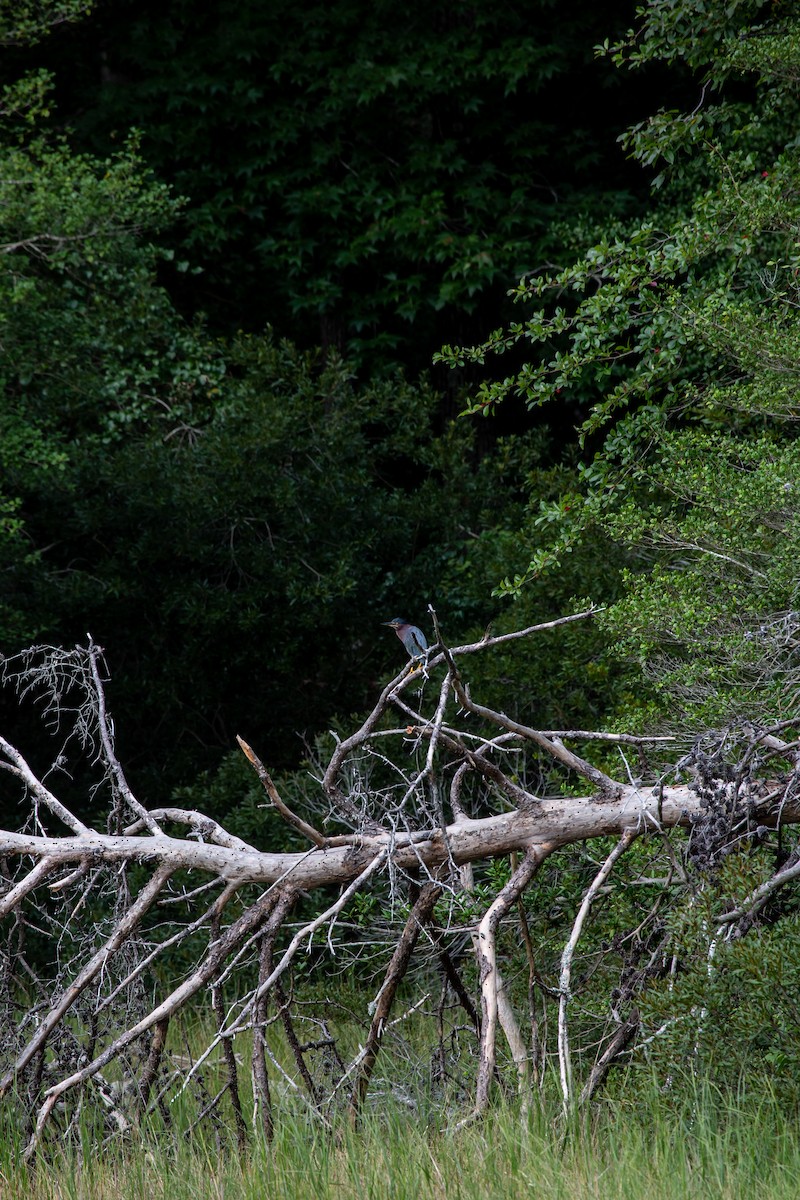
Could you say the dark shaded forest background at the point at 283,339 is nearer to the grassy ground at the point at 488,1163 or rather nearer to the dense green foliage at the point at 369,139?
the dense green foliage at the point at 369,139

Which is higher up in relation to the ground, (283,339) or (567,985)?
(283,339)

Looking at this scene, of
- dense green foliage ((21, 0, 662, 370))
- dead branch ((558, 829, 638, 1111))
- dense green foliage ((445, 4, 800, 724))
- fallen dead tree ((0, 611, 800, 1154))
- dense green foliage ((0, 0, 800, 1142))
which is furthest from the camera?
dense green foliage ((21, 0, 662, 370))

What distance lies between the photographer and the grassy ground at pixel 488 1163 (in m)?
3.05

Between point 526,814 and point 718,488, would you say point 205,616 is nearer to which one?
point 718,488

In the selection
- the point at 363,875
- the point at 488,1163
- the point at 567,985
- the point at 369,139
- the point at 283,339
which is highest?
the point at 369,139

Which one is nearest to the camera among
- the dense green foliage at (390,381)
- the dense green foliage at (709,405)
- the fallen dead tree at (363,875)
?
the fallen dead tree at (363,875)

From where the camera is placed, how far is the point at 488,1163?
3293mm

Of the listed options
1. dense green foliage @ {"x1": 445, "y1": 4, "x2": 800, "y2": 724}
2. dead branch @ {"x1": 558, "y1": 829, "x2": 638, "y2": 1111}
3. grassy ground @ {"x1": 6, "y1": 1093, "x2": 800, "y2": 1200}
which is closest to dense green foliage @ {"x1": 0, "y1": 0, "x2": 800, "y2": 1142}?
dense green foliage @ {"x1": 445, "y1": 4, "x2": 800, "y2": 724}

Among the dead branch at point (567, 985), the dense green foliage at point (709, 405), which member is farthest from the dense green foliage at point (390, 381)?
the dead branch at point (567, 985)

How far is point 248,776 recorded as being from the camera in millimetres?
8156

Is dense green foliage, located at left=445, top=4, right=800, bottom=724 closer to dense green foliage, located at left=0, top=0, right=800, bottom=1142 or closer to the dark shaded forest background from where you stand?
dense green foliage, located at left=0, top=0, right=800, bottom=1142

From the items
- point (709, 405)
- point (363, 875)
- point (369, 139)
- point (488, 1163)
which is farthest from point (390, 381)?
point (488, 1163)

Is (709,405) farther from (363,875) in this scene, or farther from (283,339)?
(283,339)

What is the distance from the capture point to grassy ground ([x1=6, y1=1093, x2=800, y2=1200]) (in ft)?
10.0
